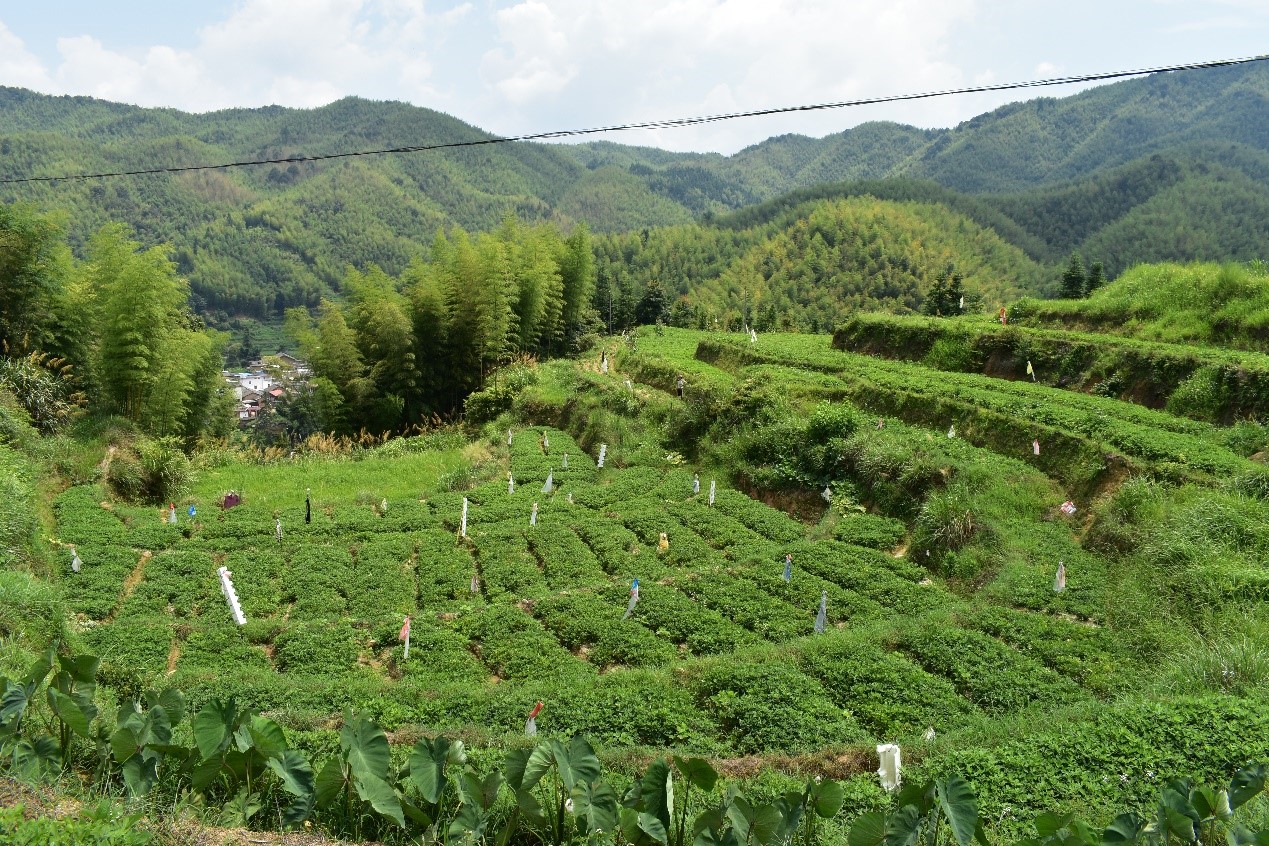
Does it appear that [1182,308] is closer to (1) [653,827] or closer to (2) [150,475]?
(1) [653,827]

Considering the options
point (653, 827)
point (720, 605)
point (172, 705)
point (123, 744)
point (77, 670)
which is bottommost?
point (720, 605)

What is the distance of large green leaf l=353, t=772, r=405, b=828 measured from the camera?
17.0ft

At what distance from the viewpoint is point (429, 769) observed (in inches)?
215

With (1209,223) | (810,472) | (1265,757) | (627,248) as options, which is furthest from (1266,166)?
(1265,757)

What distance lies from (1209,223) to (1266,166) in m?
42.7

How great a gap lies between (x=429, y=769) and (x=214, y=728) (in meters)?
1.78

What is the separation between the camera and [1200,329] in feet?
70.5

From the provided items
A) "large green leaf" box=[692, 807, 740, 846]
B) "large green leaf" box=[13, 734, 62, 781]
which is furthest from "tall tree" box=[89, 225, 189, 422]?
"large green leaf" box=[692, 807, 740, 846]

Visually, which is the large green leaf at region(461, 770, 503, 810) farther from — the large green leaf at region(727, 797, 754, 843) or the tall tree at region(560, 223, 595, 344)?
the tall tree at region(560, 223, 595, 344)

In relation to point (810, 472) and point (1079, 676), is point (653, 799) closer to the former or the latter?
point (1079, 676)

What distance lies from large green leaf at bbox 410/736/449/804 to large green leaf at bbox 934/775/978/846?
357cm

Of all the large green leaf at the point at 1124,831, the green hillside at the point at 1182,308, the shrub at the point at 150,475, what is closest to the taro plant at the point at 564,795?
the large green leaf at the point at 1124,831

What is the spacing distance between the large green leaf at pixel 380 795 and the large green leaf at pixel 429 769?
18cm

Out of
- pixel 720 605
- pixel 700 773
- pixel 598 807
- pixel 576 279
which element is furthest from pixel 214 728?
pixel 576 279
